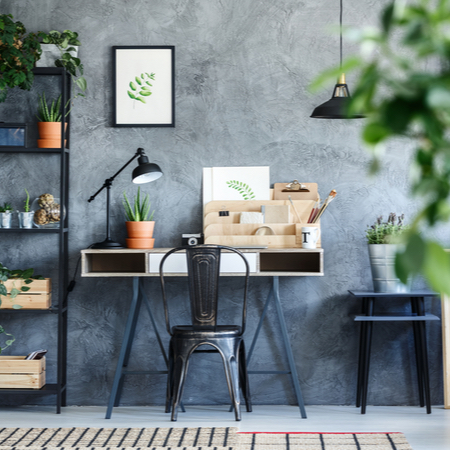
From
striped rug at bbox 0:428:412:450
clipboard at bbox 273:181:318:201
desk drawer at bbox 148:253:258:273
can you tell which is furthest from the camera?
clipboard at bbox 273:181:318:201

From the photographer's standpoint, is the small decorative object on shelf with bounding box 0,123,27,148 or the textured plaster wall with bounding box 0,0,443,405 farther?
the textured plaster wall with bounding box 0,0,443,405

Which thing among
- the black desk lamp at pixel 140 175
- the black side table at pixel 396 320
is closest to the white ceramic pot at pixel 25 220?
the black desk lamp at pixel 140 175

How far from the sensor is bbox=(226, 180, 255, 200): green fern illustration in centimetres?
328

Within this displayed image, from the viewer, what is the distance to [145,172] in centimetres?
301

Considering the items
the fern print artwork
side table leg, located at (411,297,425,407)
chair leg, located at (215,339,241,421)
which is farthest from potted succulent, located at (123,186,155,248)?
side table leg, located at (411,297,425,407)

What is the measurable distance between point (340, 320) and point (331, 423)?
0.65m

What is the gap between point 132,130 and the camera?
131 inches

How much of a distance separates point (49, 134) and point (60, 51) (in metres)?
0.52

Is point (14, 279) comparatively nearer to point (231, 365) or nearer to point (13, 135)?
point (13, 135)

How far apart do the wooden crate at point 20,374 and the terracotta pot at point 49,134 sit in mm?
1277

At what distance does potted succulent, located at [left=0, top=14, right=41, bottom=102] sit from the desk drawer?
1232 millimetres

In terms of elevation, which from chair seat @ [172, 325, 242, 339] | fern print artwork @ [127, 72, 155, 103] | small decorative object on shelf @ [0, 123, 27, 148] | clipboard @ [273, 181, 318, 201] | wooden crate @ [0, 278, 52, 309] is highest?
fern print artwork @ [127, 72, 155, 103]

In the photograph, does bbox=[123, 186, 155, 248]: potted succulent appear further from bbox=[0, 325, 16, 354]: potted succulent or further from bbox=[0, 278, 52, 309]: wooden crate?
bbox=[0, 325, 16, 354]: potted succulent

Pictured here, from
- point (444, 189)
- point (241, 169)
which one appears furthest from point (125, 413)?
point (444, 189)
